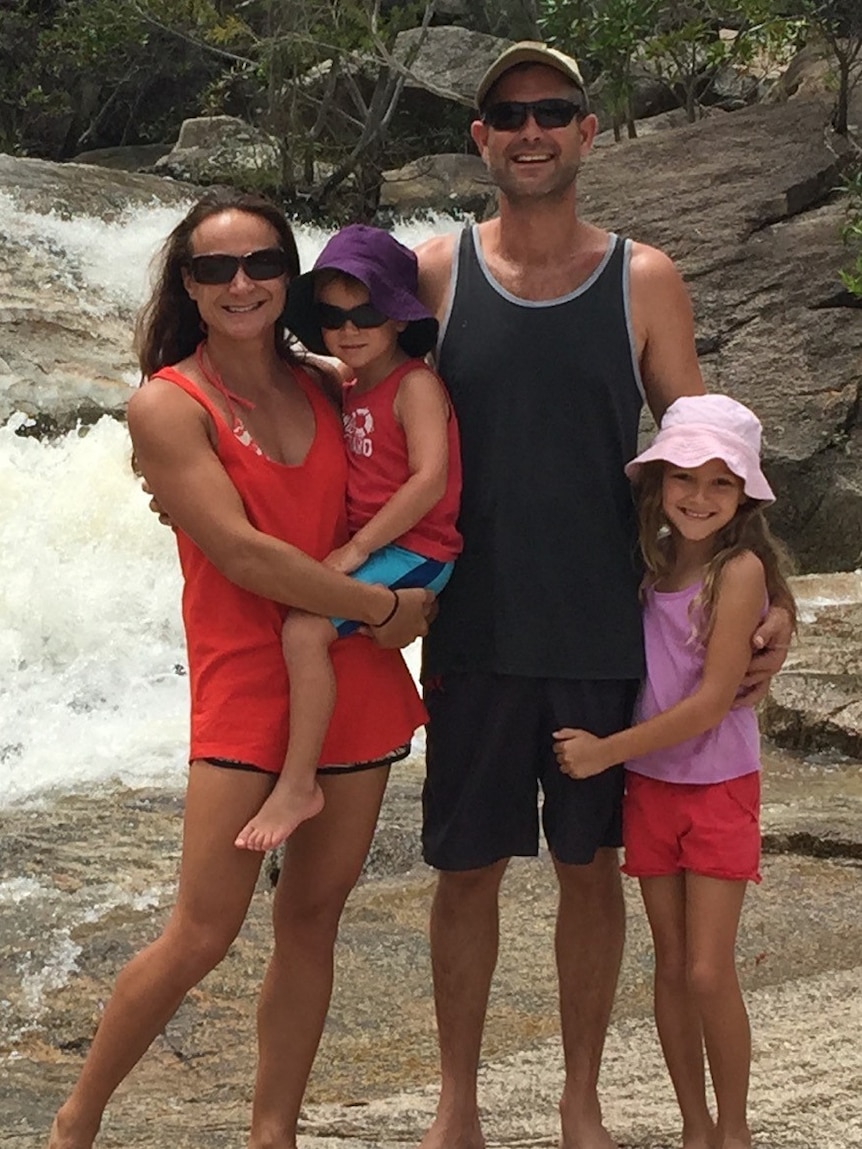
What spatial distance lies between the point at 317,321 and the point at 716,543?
83 centimetres

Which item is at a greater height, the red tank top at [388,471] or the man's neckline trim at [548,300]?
the man's neckline trim at [548,300]

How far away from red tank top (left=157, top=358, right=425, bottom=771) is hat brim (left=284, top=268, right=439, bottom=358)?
7.0 inches

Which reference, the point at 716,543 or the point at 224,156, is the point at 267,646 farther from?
the point at 224,156

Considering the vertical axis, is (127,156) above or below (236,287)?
above

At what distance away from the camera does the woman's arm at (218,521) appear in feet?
8.73

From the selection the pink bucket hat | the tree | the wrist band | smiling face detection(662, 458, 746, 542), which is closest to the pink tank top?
smiling face detection(662, 458, 746, 542)

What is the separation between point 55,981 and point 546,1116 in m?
1.72

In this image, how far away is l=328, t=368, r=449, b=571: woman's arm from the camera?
2748mm

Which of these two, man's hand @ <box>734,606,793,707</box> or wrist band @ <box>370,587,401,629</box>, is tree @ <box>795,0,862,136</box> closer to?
man's hand @ <box>734,606,793,707</box>

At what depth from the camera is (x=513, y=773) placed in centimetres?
297

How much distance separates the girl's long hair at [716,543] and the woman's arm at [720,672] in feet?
0.14

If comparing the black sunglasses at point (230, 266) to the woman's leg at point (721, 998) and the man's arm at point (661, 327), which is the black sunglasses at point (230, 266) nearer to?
the man's arm at point (661, 327)

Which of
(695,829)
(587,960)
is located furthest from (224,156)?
(695,829)

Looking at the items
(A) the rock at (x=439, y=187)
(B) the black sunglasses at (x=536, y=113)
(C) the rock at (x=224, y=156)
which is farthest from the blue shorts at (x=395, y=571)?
(C) the rock at (x=224, y=156)
